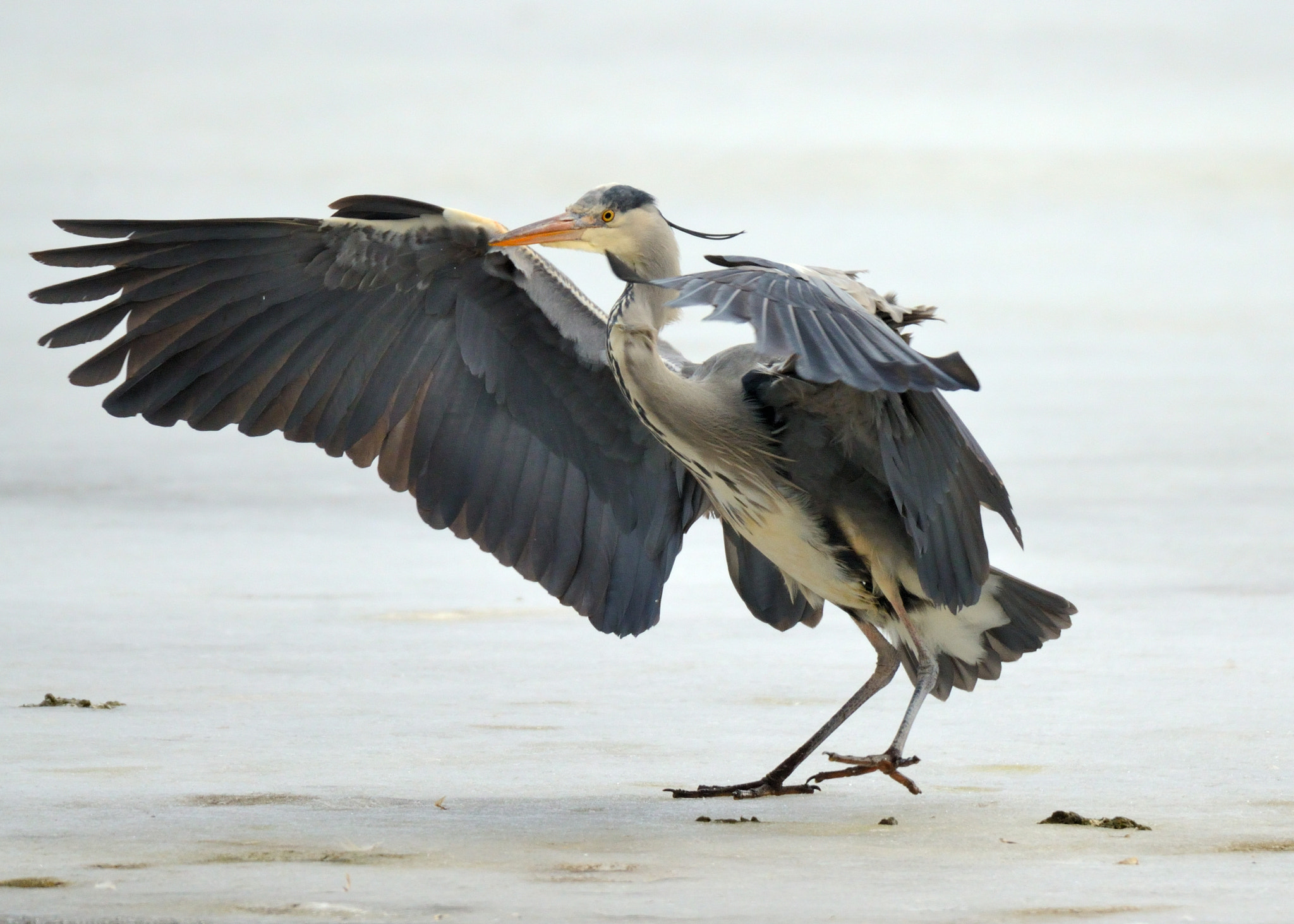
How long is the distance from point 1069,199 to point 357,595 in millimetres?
17208

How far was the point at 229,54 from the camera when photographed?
27.5 metres

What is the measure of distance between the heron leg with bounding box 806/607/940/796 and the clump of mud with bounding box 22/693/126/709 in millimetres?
2106

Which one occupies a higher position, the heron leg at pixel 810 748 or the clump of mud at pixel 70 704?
the heron leg at pixel 810 748

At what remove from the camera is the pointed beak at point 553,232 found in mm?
5535

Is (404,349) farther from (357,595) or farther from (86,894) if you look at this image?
(86,894)

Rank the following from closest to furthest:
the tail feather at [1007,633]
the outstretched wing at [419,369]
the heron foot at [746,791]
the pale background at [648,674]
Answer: the pale background at [648,674] < the heron foot at [746,791] < the tail feather at [1007,633] < the outstretched wing at [419,369]

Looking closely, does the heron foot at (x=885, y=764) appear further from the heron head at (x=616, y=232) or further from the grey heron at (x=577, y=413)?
the heron head at (x=616, y=232)

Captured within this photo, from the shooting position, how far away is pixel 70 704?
5691 millimetres

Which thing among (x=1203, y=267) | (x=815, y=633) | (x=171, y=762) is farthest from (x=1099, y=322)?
(x=171, y=762)

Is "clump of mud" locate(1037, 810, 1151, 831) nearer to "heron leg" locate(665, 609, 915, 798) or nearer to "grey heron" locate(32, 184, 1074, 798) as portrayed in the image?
"grey heron" locate(32, 184, 1074, 798)

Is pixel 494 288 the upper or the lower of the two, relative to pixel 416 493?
upper

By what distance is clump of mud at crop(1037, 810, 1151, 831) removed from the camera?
456 centimetres

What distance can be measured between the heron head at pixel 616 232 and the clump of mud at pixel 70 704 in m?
1.79

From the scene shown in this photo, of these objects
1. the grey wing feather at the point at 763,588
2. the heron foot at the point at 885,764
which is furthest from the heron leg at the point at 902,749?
the grey wing feather at the point at 763,588
